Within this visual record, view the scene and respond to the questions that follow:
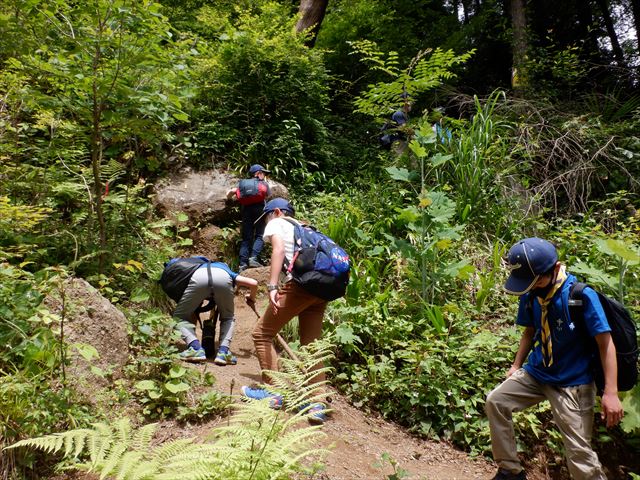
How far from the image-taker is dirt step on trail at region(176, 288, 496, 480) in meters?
3.38

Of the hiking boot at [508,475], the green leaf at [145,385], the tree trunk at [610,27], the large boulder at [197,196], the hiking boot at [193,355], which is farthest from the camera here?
the tree trunk at [610,27]

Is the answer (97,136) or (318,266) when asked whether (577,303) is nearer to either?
(318,266)

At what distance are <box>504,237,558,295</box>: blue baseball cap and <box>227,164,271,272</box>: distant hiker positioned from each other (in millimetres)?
4854

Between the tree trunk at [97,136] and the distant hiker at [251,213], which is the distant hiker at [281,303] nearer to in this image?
the tree trunk at [97,136]

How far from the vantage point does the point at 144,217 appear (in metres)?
7.37

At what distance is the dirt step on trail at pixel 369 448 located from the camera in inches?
133

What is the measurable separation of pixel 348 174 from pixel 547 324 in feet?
→ 22.4

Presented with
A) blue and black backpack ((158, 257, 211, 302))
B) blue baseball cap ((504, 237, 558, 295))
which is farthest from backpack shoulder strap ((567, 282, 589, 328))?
blue and black backpack ((158, 257, 211, 302))

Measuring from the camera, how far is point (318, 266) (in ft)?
11.9

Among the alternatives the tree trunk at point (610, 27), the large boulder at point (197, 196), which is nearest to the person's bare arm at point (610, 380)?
the large boulder at point (197, 196)

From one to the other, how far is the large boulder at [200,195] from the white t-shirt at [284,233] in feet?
14.7

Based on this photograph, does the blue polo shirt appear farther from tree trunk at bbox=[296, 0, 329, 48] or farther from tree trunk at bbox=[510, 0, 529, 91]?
tree trunk at bbox=[296, 0, 329, 48]

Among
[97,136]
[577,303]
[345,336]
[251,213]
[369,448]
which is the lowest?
[369,448]

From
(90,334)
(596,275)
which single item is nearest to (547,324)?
(596,275)
